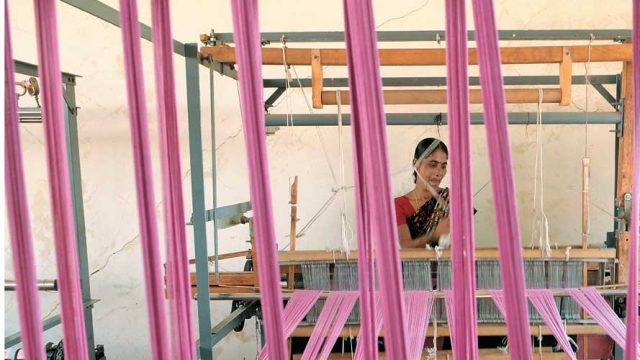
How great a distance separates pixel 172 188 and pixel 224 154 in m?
2.43

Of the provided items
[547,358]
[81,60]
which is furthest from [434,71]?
[81,60]

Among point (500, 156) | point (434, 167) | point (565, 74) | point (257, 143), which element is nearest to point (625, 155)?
point (565, 74)

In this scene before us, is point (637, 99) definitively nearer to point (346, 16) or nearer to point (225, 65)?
point (346, 16)

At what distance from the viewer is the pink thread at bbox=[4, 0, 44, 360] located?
48 centimetres

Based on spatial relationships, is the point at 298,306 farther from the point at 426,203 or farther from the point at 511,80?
the point at 511,80

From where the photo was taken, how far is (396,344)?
460 mm

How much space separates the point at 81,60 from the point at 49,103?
9.06 feet

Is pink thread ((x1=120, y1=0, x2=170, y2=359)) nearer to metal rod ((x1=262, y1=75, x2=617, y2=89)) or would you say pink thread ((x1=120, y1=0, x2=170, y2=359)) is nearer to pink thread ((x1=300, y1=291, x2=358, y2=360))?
pink thread ((x1=300, y1=291, x2=358, y2=360))

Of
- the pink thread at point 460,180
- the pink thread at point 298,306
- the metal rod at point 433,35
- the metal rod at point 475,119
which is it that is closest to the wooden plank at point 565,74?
the metal rod at point 433,35

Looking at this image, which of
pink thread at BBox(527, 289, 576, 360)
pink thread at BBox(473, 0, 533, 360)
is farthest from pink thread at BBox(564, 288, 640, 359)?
pink thread at BBox(473, 0, 533, 360)

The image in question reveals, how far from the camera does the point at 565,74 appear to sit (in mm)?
1567

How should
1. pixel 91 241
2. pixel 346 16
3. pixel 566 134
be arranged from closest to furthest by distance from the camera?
pixel 346 16, pixel 566 134, pixel 91 241

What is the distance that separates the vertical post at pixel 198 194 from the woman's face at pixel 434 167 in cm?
137

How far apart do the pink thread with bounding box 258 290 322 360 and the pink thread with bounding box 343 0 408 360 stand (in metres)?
1.11
